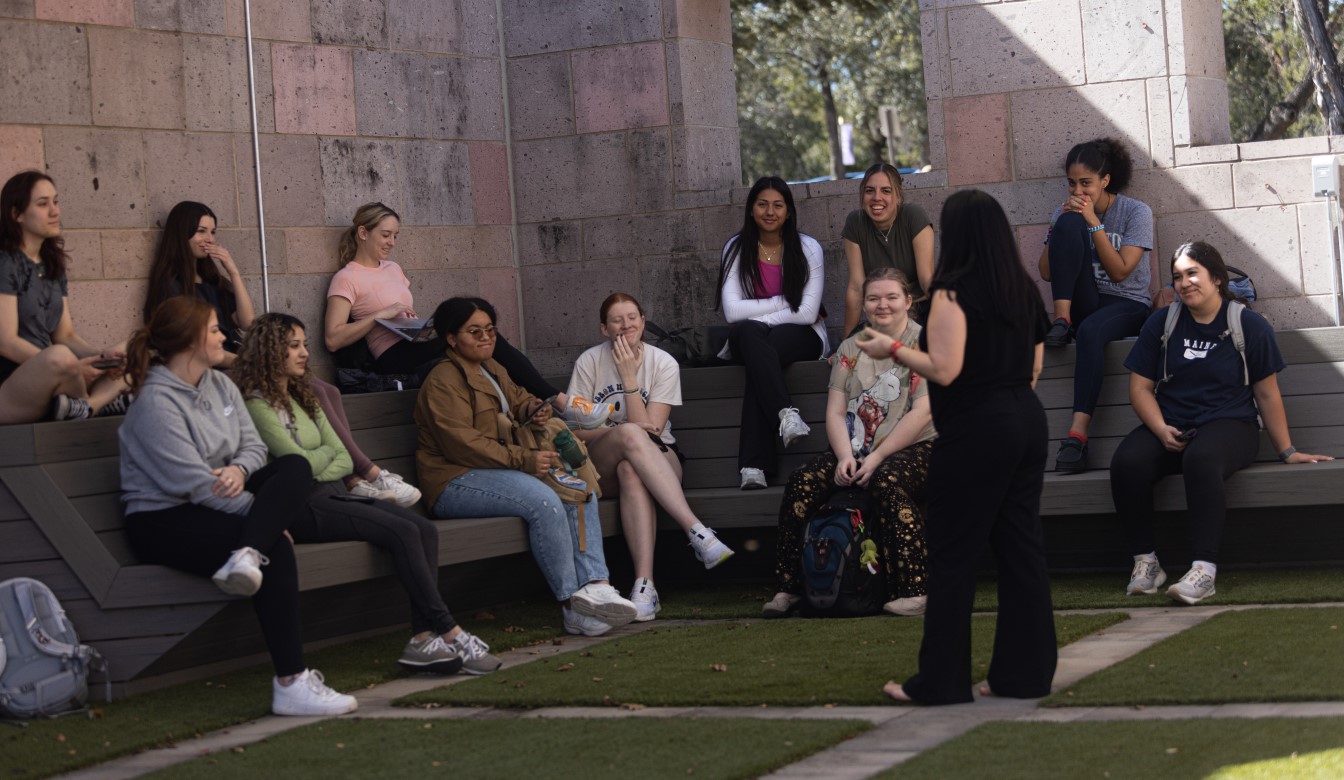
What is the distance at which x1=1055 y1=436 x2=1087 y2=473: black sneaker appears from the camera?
754 centimetres

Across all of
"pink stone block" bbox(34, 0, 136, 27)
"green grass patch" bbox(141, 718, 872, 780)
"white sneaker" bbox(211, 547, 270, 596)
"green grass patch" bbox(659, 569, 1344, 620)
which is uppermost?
"pink stone block" bbox(34, 0, 136, 27)

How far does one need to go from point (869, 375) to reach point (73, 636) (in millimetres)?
3402

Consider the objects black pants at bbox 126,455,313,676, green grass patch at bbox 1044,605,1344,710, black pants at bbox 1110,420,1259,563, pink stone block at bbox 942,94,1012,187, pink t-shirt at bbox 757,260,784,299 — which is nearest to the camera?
green grass patch at bbox 1044,605,1344,710

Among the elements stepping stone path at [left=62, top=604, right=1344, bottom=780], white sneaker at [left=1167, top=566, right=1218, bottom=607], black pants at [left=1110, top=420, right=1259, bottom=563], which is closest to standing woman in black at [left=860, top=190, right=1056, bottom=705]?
stepping stone path at [left=62, top=604, right=1344, bottom=780]

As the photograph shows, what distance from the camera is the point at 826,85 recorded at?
95.8 ft

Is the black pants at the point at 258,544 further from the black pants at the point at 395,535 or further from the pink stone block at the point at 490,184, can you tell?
the pink stone block at the point at 490,184

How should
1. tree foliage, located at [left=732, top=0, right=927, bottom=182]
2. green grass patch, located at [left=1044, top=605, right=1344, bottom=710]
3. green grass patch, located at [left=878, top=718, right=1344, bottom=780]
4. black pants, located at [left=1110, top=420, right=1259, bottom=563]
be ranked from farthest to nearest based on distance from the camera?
tree foliage, located at [left=732, top=0, right=927, bottom=182] → black pants, located at [left=1110, top=420, right=1259, bottom=563] → green grass patch, located at [left=1044, top=605, right=1344, bottom=710] → green grass patch, located at [left=878, top=718, right=1344, bottom=780]

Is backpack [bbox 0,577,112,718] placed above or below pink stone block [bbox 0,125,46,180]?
below

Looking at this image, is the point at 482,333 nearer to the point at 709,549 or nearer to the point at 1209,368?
the point at 709,549

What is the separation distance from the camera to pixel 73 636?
575 centimetres

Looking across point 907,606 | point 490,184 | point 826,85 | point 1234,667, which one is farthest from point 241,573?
point 826,85

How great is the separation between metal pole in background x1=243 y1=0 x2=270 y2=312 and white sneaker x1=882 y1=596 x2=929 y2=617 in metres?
3.42

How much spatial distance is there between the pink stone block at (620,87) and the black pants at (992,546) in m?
4.59

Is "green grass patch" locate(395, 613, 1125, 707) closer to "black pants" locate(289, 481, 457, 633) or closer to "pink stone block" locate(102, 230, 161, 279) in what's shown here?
"black pants" locate(289, 481, 457, 633)
